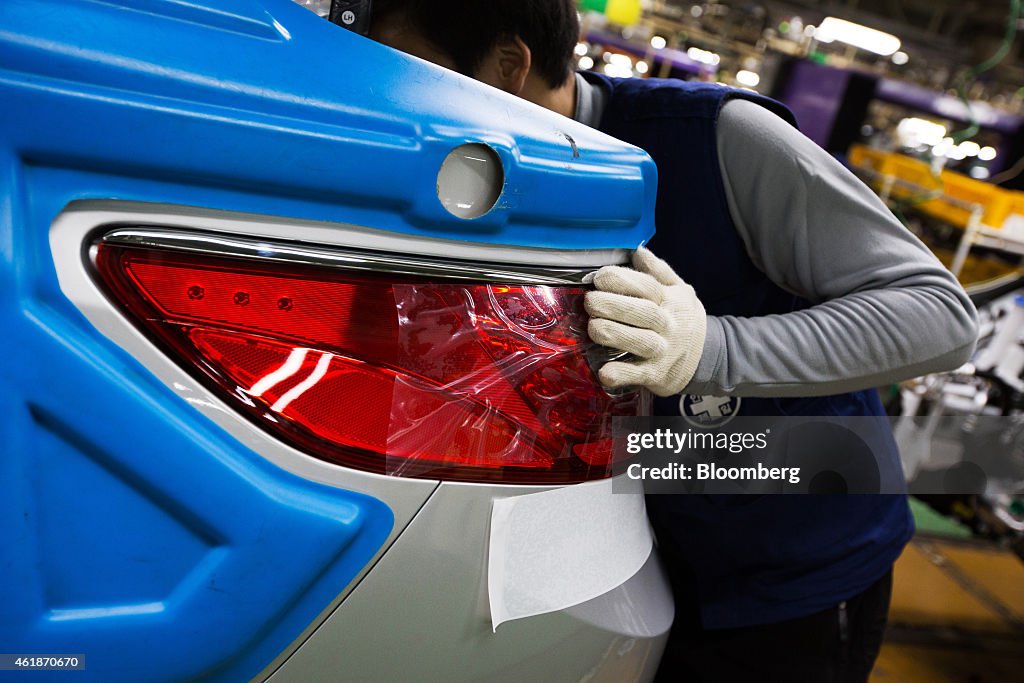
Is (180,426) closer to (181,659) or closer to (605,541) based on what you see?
(181,659)

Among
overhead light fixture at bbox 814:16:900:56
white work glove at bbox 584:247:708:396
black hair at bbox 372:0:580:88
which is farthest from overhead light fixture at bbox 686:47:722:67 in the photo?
white work glove at bbox 584:247:708:396

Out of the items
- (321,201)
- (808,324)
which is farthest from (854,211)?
(321,201)

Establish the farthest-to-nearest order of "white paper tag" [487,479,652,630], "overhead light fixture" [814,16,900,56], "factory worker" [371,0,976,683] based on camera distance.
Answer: "overhead light fixture" [814,16,900,56]
"factory worker" [371,0,976,683]
"white paper tag" [487,479,652,630]

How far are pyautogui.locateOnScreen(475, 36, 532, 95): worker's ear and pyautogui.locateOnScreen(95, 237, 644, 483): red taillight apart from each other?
578 mm

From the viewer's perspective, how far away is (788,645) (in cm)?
124

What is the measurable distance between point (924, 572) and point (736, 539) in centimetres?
270

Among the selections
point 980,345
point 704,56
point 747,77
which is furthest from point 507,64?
point 747,77

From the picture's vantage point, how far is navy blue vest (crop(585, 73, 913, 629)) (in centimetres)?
112

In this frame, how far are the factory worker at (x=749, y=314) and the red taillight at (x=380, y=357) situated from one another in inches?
3.4

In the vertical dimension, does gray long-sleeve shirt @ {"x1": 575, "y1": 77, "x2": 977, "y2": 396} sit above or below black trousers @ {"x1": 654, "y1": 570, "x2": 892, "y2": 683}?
above

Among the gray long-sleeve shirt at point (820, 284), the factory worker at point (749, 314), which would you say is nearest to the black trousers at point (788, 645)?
the factory worker at point (749, 314)

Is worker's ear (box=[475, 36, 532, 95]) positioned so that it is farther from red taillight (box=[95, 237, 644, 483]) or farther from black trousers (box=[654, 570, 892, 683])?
black trousers (box=[654, 570, 892, 683])

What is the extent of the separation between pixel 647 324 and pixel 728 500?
0.51 metres

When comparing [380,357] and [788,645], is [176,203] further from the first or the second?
[788,645]
